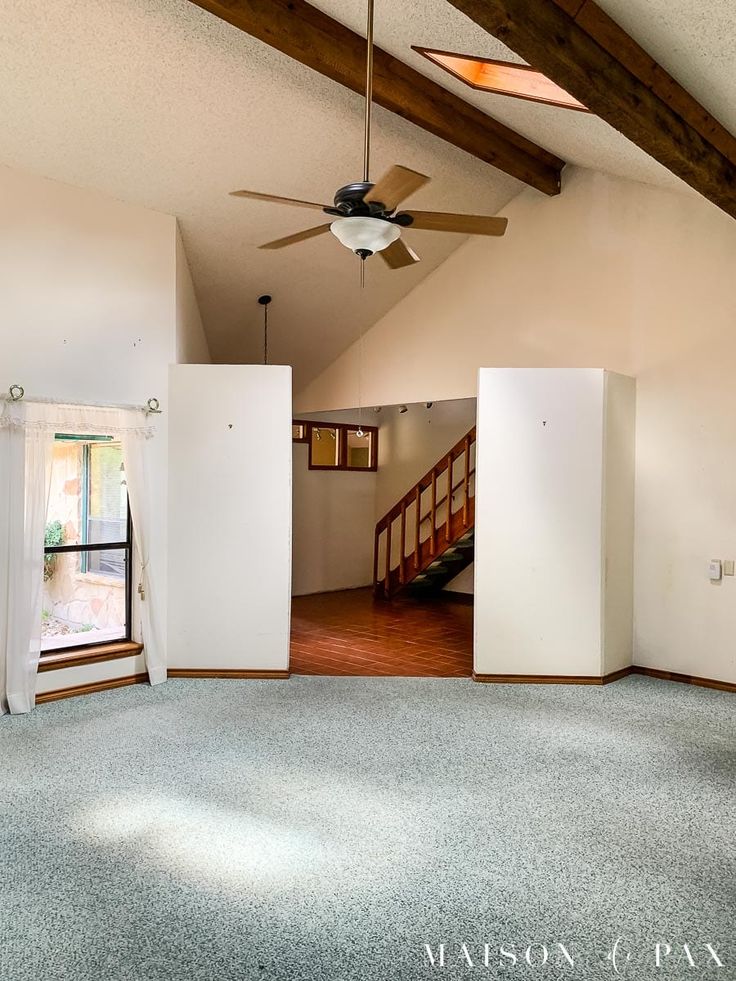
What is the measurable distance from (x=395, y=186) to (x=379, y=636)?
5576 millimetres

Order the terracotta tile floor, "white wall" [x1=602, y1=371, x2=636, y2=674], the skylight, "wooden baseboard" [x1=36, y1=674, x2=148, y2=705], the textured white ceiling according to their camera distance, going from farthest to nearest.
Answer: the terracotta tile floor < "white wall" [x1=602, y1=371, x2=636, y2=674] < "wooden baseboard" [x1=36, y1=674, x2=148, y2=705] < the skylight < the textured white ceiling

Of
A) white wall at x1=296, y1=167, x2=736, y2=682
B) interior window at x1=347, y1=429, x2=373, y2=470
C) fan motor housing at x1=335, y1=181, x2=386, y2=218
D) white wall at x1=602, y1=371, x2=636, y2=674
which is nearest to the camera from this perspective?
fan motor housing at x1=335, y1=181, x2=386, y2=218

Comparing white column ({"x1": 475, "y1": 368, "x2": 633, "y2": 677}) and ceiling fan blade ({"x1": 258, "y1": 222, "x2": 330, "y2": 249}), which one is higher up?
ceiling fan blade ({"x1": 258, "y1": 222, "x2": 330, "y2": 249})

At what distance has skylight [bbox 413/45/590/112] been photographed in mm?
4801

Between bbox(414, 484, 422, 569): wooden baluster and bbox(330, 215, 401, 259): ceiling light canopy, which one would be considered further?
bbox(414, 484, 422, 569): wooden baluster

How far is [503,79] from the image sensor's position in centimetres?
500

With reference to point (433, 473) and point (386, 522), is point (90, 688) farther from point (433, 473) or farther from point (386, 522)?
point (386, 522)

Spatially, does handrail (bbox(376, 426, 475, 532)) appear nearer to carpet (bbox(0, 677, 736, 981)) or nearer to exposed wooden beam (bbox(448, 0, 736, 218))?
carpet (bbox(0, 677, 736, 981))

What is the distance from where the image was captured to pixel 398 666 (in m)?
6.56

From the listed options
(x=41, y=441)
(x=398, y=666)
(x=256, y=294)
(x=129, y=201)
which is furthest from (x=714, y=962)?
(x=256, y=294)

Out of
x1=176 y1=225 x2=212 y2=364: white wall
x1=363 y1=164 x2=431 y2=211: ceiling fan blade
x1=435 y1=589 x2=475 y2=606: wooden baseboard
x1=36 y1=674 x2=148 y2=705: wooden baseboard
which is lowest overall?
x1=36 y1=674 x2=148 y2=705: wooden baseboard

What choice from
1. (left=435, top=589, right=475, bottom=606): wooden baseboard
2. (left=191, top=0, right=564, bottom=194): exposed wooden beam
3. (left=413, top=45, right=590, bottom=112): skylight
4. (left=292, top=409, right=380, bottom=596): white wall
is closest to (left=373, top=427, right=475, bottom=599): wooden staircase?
(left=435, top=589, right=475, bottom=606): wooden baseboard

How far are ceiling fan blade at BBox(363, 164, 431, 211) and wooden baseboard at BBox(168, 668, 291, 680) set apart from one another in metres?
4.14

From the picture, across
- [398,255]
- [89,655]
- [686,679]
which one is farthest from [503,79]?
[89,655]
